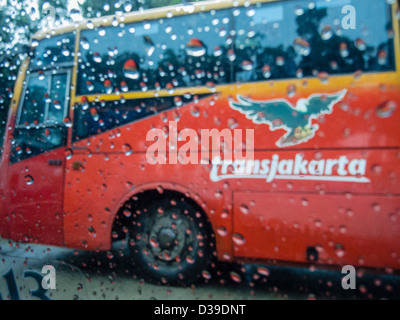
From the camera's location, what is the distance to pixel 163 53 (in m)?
2.22

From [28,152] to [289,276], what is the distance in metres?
2.78

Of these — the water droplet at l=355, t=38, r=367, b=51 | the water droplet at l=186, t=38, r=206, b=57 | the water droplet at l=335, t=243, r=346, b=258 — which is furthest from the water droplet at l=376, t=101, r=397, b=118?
the water droplet at l=186, t=38, r=206, b=57

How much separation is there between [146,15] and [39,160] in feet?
5.37

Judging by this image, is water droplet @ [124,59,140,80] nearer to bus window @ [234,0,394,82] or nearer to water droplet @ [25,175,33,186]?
bus window @ [234,0,394,82]

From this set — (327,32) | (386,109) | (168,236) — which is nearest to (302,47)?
(327,32)

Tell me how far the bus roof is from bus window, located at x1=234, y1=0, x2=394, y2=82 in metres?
0.19

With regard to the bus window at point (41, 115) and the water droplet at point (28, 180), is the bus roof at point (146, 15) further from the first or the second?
the water droplet at point (28, 180)

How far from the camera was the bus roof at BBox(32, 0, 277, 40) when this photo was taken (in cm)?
225

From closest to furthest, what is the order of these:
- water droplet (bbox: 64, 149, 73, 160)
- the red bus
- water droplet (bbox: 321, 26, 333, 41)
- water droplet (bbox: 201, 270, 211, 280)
A: water droplet (bbox: 321, 26, 333, 41) < the red bus < water droplet (bbox: 201, 270, 211, 280) < water droplet (bbox: 64, 149, 73, 160)

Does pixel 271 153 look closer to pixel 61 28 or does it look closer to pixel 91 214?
pixel 91 214

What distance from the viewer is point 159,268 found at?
250 centimetres

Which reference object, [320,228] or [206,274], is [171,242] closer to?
[206,274]

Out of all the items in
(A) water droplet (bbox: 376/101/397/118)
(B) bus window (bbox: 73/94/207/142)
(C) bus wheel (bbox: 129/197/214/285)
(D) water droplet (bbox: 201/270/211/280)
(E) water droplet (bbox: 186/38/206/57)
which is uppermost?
(E) water droplet (bbox: 186/38/206/57)

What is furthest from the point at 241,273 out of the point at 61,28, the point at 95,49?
the point at 61,28
